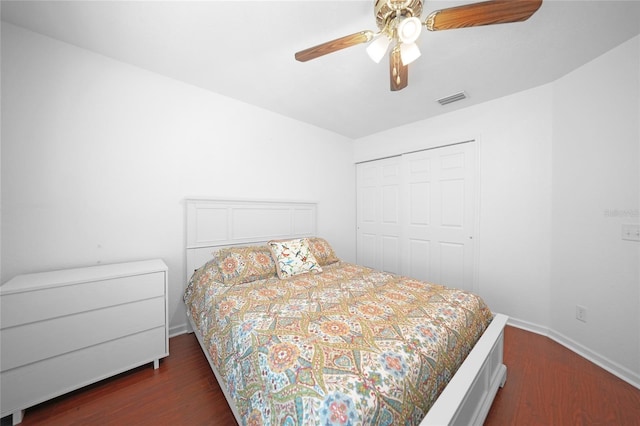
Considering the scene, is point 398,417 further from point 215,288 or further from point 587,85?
point 587,85

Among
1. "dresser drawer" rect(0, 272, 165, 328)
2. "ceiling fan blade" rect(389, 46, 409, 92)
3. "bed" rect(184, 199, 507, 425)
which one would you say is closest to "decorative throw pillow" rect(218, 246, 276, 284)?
"bed" rect(184, 199, 507, 425)

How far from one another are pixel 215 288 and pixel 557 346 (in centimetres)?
295

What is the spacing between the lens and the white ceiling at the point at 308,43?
139 centimetres

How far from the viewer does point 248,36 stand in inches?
62.7

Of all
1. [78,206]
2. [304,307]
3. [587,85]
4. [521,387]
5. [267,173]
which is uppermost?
[587,85]

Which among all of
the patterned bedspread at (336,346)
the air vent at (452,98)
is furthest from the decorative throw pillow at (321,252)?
the air vent at (452,98)

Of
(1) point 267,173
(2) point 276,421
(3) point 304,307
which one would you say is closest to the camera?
(2) point 276,421

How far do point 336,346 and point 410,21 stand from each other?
159 cm

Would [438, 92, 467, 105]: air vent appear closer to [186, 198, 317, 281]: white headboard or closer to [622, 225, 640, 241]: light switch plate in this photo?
[622, 225, 640, 241]: light switch plate

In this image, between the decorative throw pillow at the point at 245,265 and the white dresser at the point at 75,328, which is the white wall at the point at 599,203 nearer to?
the decorative throw pillow at the point at 245,265

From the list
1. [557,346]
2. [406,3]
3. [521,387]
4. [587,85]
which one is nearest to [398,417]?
[521,387]

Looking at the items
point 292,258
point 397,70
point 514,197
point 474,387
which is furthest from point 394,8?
point 514,197

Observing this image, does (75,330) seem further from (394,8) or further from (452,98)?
(452,98)

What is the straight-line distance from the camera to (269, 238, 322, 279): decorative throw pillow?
2.10 m
